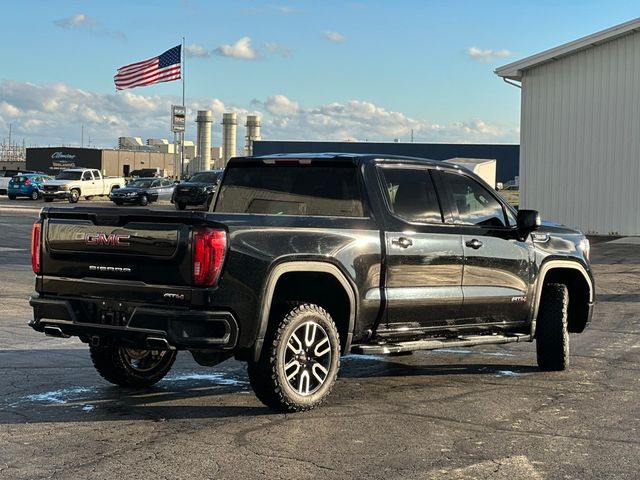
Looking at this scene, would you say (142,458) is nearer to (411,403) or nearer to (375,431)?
(375,431)

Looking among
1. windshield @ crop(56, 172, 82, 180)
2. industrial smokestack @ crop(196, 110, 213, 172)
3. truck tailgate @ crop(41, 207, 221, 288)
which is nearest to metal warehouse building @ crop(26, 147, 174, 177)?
industrial smokestack @ crop(196, 110, 213, 172)

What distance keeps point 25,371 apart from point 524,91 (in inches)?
962

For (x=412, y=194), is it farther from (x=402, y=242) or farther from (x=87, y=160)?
(x=87, y=160)

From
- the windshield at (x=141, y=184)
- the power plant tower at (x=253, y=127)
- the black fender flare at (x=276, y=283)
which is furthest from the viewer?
the power plant tower at (x=253, y=127)

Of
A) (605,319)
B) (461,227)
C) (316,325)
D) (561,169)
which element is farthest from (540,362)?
(561,169)

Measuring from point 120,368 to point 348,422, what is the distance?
2143 mm

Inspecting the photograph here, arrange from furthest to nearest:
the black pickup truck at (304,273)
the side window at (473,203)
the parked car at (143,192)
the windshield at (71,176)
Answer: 1. the windshield at (71,176)
2. the parked car at (143,192)
3. the side window at (473,203)
4. the black pickup truck at (304,273)

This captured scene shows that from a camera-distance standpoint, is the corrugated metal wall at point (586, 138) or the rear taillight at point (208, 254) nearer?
the rear taillight at point (208, 254)

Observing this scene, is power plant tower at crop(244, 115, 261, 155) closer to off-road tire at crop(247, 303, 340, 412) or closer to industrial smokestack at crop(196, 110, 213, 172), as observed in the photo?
industrial smokestack at crop(196, 110, 213, 172)

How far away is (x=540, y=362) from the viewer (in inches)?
334

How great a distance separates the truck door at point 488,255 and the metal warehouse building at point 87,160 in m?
89.3

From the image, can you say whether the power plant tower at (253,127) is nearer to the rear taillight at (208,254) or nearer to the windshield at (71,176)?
the windshield at (71,176)

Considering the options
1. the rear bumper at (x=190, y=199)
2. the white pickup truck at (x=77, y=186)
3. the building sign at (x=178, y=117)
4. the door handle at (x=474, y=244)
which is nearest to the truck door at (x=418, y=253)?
the door handle at (x=474, y=244)

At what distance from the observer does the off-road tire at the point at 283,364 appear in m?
6.33
